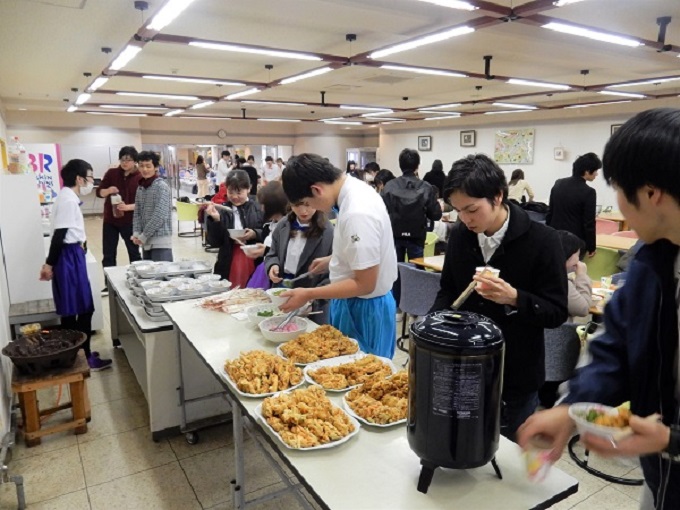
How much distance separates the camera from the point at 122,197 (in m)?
5.03

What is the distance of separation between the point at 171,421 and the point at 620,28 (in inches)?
230

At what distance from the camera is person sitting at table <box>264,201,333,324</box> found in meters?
2.54

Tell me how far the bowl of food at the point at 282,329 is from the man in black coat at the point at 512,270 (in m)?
0.75

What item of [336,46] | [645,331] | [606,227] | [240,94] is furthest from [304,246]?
[240,94]

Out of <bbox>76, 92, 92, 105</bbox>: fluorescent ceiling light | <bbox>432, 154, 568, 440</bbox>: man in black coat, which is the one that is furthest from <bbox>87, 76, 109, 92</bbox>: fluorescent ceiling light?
<bbox>432, 154, 568, 440</bbox>: man in black coat

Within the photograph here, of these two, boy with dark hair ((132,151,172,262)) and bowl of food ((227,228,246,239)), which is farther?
boy with dark hair ((132,151,172,262))

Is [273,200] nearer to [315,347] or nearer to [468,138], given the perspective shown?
[315,347]

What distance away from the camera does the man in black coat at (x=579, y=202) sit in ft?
14.9

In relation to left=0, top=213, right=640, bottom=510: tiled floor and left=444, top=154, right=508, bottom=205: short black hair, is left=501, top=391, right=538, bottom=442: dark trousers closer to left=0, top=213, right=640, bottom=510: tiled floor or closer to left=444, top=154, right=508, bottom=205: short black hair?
left=444, top=154, right=508, bottom=205: short black hair

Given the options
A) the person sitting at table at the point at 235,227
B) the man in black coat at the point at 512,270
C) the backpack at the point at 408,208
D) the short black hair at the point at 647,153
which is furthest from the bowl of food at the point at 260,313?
the backpack at the point at 408,208

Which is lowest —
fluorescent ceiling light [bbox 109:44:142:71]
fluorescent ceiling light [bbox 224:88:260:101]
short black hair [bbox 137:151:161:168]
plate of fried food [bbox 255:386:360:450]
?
plate of fried food [bbox 255:386:360:450]

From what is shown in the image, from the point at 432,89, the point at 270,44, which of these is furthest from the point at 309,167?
the point at 432,89

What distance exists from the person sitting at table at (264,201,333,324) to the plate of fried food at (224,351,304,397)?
31.5 inches

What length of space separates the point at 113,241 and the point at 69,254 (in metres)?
1.65
